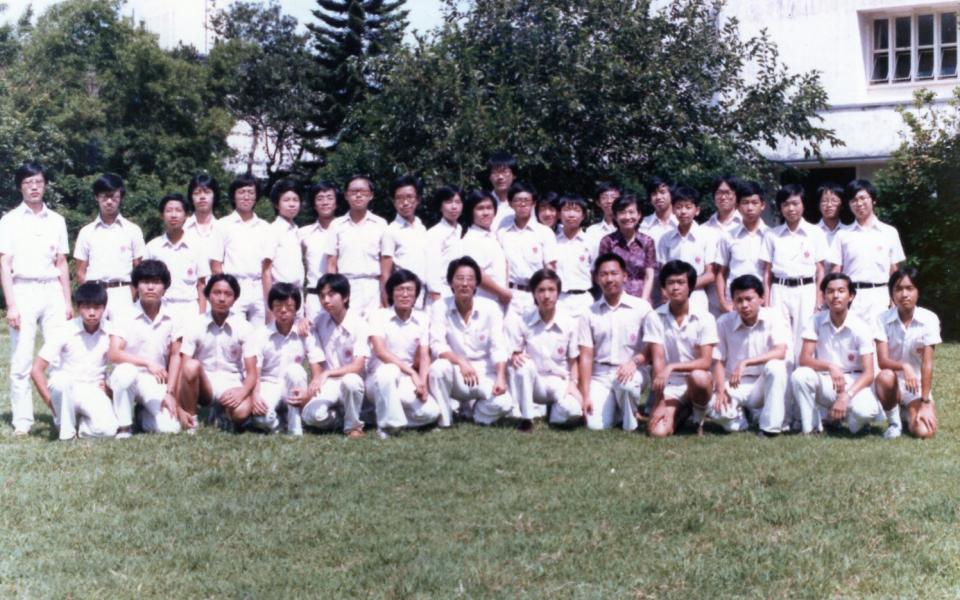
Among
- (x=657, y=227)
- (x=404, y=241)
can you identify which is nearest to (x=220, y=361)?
(x=404, y=241)

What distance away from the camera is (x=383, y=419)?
7324 millimetres

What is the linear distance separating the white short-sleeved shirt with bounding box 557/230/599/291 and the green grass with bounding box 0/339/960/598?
1.70 meters

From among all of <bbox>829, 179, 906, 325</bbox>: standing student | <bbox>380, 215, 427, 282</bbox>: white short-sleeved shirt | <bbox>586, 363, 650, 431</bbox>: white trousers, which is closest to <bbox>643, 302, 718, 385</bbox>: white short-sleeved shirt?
<bbox>586, 363, 650, 431</bbox>: white trousers

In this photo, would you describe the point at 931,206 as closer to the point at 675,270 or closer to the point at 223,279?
the point at 675,270

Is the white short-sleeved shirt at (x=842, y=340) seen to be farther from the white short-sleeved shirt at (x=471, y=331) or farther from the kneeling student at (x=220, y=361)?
the kneeling student at (x=220, y=361)

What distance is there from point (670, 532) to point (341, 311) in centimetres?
344

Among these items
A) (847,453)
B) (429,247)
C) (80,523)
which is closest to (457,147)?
(429,247)

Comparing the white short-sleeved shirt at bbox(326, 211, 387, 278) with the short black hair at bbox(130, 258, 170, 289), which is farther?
the white short-sleeved shirt at bbox(326, 211, 387, 278)

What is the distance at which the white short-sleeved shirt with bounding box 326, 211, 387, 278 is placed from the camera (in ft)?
27.3

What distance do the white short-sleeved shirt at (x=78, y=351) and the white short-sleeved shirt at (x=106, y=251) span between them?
1.71 feet

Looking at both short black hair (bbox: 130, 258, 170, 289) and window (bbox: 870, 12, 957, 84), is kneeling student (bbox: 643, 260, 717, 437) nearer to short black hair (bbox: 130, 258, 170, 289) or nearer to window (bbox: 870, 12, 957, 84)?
short black hair (bbox: 130, 258, 170, 289)

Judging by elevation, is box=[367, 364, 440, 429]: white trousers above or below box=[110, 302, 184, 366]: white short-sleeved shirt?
Answer: below

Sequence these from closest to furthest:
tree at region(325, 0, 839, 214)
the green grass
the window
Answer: the green grass < tree at region(325, 0, 839, 214) < the window

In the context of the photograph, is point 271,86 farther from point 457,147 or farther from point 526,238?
point 526,238
